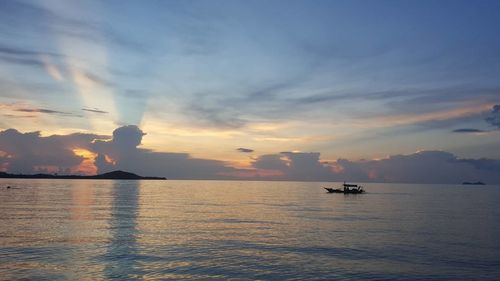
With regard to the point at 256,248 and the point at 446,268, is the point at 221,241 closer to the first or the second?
the point at 256,248

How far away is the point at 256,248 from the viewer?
155ft

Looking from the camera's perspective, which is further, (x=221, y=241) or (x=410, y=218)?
(x=410, y=218)

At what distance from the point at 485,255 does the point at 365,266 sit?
15.9 meters

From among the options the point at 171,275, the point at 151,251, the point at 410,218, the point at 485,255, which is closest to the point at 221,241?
the point at 151,251

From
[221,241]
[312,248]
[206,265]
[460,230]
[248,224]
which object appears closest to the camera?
[206,265]

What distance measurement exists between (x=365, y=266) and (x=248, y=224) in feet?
110

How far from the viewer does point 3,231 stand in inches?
2232

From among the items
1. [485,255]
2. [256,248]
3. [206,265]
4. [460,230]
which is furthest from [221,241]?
[460,230]

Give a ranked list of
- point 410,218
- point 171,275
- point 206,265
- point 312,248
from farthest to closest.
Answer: point 410,218 < point 312,248 < point 206,265 < point 171,275

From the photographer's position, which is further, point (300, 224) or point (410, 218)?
point (410, 218)

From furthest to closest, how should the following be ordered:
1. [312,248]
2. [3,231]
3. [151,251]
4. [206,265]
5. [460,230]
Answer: [460,230]
[3,231]
[312,248]
[151,251]
[206,265]

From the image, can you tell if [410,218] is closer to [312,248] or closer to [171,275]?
[312,248]

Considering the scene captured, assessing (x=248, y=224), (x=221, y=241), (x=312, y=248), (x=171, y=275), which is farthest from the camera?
(x=248, y=224)

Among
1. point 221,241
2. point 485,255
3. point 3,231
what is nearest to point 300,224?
point 221,241
